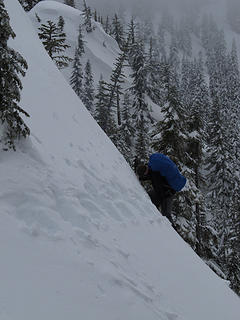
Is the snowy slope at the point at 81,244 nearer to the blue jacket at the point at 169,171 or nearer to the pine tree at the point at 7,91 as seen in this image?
the pine tree at the point at 7,91

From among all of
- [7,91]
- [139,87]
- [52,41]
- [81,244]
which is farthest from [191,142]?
[139,87]

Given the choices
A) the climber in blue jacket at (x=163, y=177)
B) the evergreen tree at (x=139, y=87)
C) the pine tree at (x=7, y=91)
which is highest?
the pine tree at (x=7, y=91)

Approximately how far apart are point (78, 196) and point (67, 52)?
74.1 meters

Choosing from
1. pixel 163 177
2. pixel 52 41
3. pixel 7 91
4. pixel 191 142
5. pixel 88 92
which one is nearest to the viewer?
pixel 7 91

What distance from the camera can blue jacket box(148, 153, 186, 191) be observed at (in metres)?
9.03

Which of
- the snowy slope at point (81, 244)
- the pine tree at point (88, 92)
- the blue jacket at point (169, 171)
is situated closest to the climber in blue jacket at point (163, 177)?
the blue jacket at point (169, 171)

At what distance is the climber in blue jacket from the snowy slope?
34.4 inches

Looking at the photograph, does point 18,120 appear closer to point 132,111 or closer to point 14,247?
point 14,247

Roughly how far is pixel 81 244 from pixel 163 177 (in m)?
5.10

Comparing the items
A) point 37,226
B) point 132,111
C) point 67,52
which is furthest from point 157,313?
point 67,52

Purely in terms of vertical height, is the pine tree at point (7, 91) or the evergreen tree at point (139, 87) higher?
the pine tree at point (7, 91)

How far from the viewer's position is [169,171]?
904 cm

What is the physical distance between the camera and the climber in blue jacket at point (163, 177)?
29.7ft

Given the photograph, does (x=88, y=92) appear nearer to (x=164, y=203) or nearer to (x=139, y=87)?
(x=139, y=87)
